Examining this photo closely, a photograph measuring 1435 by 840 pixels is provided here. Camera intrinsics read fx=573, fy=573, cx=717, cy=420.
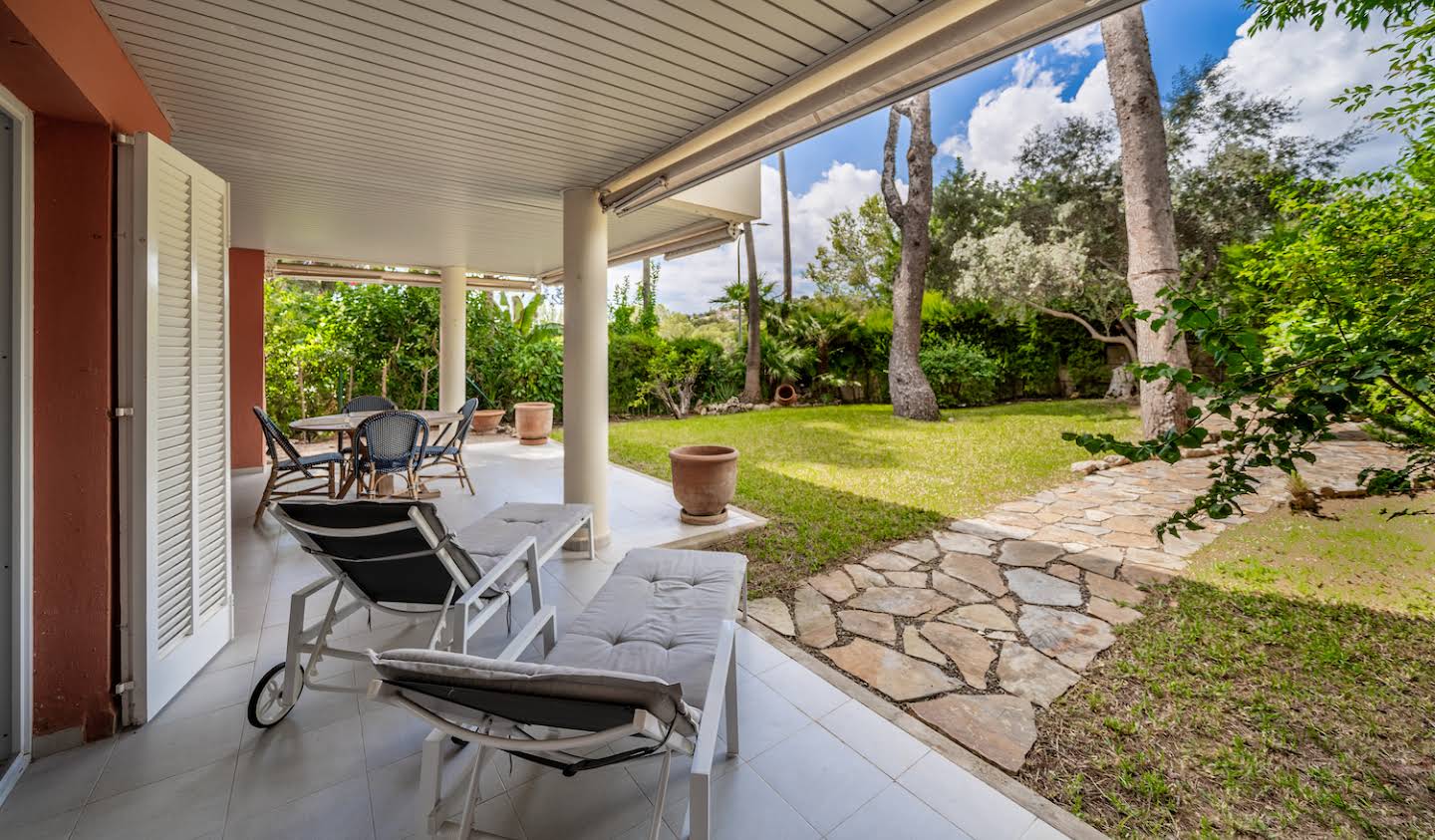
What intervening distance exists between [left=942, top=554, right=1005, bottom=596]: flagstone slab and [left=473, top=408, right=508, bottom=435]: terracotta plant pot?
8.76 m

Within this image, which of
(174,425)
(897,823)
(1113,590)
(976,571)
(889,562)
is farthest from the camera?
(889,562)

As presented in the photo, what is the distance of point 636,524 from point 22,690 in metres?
3.67

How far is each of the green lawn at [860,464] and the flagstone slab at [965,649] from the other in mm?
1047

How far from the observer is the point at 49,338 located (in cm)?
219

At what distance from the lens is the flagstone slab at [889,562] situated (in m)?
4.32

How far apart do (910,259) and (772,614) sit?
1058cm

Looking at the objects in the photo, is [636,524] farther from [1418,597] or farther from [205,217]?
[1418,597]

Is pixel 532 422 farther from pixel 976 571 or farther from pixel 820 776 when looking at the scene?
pixel 820 776

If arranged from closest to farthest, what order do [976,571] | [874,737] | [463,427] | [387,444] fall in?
[874,737]
[976,571]
[387,444]
[463,427]

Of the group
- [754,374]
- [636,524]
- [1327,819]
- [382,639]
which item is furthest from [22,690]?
[754,374]

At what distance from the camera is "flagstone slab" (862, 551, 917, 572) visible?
14.2ft

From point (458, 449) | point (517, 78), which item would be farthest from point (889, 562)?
point (458, 449)

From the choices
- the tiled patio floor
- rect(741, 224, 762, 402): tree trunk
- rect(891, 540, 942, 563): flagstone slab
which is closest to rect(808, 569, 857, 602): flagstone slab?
rect(891, 540, 942, 563): flagstone slab

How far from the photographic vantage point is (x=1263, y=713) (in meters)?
2.51
